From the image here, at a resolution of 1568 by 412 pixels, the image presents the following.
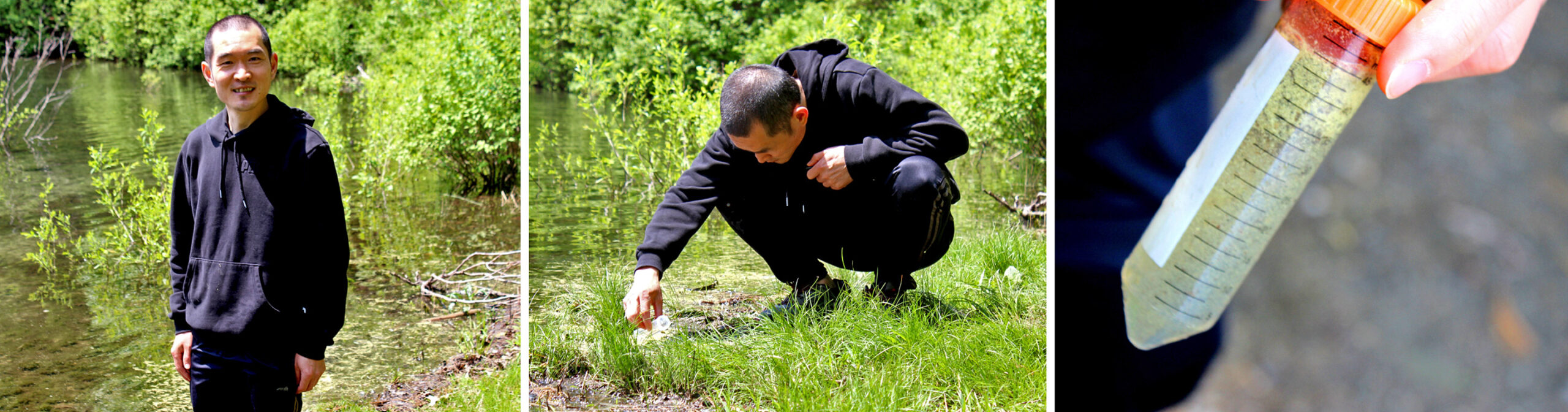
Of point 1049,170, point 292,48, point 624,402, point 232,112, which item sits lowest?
point 292,48

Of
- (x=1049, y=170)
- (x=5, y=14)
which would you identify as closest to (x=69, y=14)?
(x=5, y=14)

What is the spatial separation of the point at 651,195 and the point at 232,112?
1.22 m

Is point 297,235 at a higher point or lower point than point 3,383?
higher

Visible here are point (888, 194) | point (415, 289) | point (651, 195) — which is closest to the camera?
point (888, 194)

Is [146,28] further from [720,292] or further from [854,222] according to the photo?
[854,222]

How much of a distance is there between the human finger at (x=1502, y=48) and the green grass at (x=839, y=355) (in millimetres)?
965

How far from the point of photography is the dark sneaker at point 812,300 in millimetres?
2238

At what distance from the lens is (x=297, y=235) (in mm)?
1896

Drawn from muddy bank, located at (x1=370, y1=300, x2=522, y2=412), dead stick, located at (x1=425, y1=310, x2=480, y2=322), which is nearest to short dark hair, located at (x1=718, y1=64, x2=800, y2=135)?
muddy bank, located at (x1=370, y1=300, x2=522, y2=412)

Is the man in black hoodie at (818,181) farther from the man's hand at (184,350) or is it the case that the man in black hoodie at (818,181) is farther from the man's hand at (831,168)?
the man's hand at (184,350)

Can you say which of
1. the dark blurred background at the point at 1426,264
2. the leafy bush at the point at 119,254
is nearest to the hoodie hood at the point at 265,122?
the dark blurred background at the point at 1426,264

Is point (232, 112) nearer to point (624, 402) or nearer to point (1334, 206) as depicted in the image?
point (624, 402)

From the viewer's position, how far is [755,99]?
2.09 metres

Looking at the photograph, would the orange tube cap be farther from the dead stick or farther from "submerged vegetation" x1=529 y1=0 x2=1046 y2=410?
the dead stick
